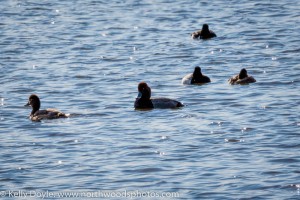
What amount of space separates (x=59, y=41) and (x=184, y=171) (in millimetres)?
21902

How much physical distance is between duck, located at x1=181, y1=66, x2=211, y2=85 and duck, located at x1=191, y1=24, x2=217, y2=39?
903cm

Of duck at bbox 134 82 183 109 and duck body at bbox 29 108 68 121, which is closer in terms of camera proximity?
duck body at bbox 29 108 68 121

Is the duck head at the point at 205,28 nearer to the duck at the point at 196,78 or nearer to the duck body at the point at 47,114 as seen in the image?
the duck at the point at 196,78

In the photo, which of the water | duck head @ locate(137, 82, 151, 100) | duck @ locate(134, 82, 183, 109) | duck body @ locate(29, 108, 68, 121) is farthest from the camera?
duck head @ locate(137, 82, 151, 100)

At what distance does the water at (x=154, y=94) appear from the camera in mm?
19906

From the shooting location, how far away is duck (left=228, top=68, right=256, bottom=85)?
29955 mm

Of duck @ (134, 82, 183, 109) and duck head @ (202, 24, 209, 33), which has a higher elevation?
duck head @ (202, 24, 209, 33)

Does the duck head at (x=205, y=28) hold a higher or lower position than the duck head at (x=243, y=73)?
→ higher

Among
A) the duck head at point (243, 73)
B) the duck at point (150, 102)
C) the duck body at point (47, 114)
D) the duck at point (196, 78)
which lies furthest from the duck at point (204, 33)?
the duck body at point (47, 114)

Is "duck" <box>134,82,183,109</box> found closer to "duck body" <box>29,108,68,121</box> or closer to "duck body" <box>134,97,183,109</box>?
"duck body" <box>134,97,183,109</box>

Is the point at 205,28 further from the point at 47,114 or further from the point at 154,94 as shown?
the point at 47,114

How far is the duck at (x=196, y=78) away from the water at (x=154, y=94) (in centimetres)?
25

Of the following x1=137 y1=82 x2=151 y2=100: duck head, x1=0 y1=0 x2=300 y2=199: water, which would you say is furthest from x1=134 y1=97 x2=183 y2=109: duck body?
x1=0 y1=0 x2=300 y2=199: water

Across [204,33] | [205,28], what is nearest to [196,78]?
[205,28]
